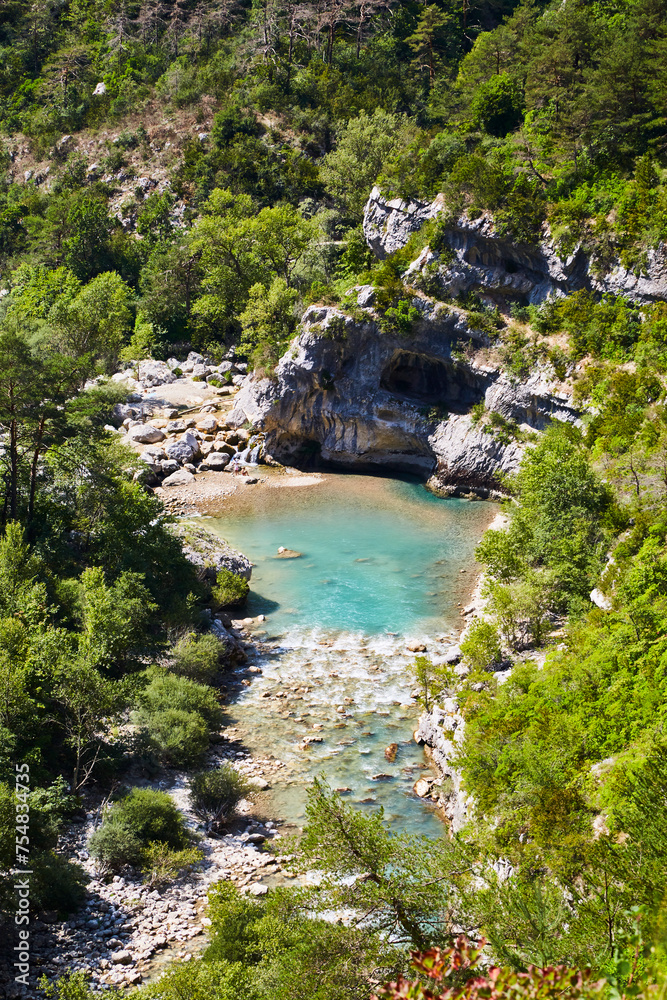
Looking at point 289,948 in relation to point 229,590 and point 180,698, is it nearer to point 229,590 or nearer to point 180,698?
point 180,698

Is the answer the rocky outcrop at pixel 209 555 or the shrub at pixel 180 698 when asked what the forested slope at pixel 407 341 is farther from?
the rocky outcrop at pixel 209 555

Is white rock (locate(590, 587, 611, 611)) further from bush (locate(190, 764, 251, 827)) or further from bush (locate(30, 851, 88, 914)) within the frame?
bush (locate(30, 851, 88, 914))

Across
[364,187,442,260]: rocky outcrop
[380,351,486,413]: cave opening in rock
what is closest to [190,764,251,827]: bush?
[380,351,486,413]: cave opening in rock

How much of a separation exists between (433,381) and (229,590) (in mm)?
21880

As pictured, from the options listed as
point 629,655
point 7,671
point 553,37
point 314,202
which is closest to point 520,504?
point 629,655

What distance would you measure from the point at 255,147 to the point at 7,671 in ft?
210

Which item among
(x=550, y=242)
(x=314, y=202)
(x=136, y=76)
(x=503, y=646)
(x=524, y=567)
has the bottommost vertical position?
(x=503, y=646)

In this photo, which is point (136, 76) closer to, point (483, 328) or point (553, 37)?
point (553, 37)

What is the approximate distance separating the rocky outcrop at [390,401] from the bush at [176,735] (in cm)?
2439

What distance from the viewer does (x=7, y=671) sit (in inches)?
657

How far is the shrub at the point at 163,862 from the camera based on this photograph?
1569 centimetres

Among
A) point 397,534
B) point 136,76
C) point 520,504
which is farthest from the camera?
point 136,76

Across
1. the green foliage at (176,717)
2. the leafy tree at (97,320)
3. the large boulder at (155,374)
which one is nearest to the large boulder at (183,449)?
the leafy tree at (97,320)

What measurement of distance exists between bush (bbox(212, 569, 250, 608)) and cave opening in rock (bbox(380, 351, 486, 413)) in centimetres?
1892
